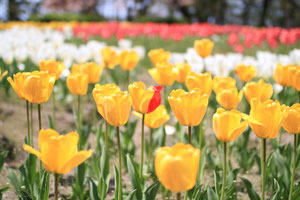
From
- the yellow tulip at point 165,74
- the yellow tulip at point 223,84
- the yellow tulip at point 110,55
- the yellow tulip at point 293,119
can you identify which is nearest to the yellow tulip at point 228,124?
the yellow tulip at point 293,119

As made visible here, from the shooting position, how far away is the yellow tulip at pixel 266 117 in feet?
4.76

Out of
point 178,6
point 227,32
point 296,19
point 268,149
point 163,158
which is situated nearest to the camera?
point 163,158

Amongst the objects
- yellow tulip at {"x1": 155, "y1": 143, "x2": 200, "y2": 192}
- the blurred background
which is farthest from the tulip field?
the blurred background

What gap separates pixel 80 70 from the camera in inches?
95.8

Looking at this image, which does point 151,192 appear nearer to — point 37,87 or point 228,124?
point 228,124

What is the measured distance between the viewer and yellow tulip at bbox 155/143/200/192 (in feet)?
3.54

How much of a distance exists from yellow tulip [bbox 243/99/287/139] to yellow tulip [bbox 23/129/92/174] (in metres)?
0.74

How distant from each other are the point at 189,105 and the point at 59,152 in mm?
610

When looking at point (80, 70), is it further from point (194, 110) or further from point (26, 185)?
point (194, 110)

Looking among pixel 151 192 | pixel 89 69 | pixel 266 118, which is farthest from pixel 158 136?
pixel 266 118

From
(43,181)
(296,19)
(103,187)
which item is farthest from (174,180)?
(296,19)

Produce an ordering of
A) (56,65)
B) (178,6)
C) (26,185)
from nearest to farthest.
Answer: (26,185) < (56,65) < (178,6)

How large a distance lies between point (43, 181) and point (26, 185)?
0.87ft

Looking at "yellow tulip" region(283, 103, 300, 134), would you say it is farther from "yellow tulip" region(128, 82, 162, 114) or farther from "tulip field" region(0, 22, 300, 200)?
"yellow tulip" region(128, 82, 162, 114)
